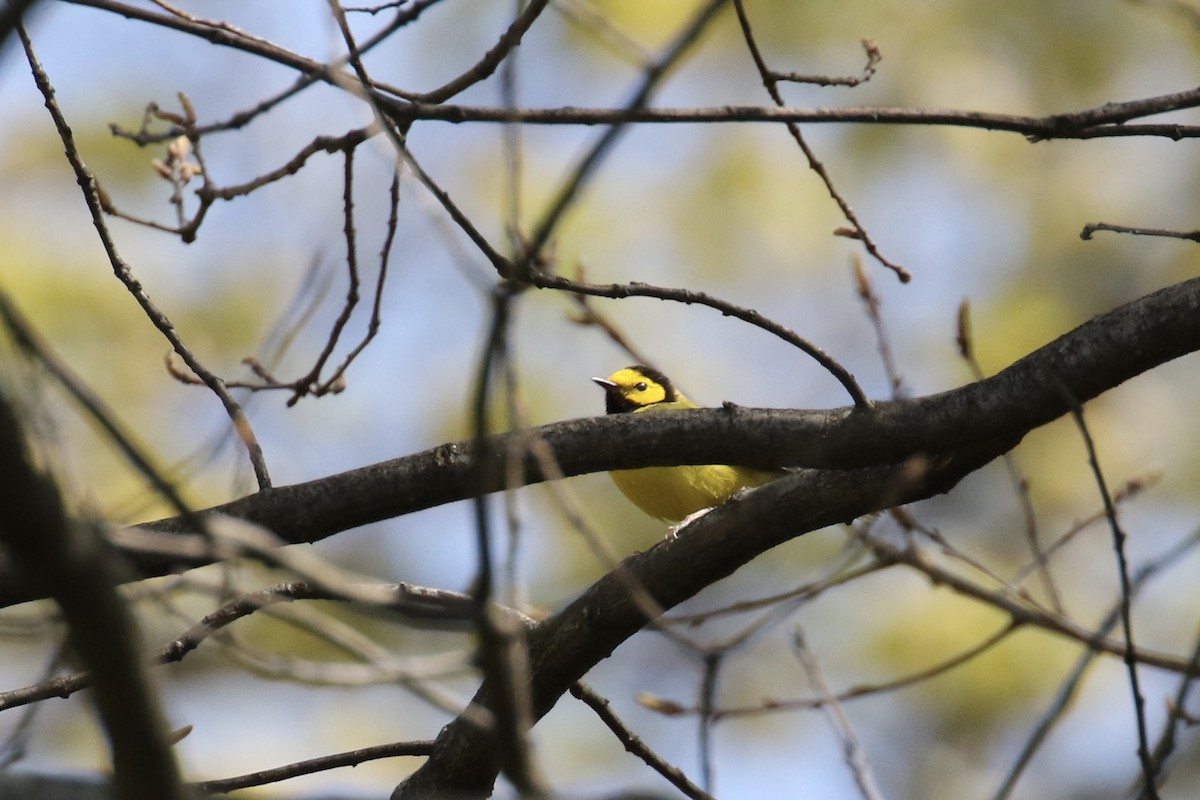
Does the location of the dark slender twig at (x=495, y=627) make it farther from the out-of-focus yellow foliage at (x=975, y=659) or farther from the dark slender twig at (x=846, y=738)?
the out-of-focus yellow foliage at (x=975, y=659)

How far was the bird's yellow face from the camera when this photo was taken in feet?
24.0

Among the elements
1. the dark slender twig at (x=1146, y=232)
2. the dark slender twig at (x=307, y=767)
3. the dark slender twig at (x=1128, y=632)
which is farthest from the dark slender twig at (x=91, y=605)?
the dark slender twig at (x=1146, y=232)

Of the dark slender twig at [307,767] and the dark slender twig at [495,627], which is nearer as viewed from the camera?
the dark slender twig at [495,627]

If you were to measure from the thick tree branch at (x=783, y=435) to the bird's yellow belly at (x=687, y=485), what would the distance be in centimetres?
260

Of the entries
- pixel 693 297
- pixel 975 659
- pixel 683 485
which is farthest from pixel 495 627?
pixel 975 659

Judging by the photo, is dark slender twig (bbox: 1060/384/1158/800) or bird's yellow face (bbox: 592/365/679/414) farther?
bird's yellow face (bbox: 592/365/679/414)

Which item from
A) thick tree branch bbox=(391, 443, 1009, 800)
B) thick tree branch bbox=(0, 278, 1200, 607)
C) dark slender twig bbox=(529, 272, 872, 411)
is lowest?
thick tree branch bbox=(391, 443, 1009, 800)

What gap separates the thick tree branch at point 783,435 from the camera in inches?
111

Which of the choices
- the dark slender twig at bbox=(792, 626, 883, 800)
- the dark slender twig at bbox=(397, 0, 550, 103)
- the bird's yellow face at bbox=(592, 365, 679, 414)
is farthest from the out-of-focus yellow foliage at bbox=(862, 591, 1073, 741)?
the dark slender twig at bbox=(397, 0, 550, 103)

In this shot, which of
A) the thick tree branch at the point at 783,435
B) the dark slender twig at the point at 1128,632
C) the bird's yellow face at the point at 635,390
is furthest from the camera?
the bird's yellow face at the point at 635,390

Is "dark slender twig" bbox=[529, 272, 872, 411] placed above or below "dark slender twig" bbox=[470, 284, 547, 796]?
above

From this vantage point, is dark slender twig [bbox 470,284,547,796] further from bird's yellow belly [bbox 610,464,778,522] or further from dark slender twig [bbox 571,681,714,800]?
bird's yellow belly [bbox 610,464,778,522]

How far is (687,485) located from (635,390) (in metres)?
1.74

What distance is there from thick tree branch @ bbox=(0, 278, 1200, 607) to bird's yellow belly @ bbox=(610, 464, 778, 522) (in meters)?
2.60
